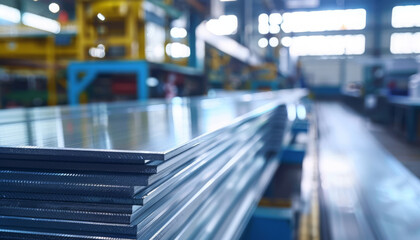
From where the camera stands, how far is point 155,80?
3676 mm

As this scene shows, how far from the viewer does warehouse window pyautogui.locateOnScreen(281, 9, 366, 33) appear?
1664 centimetres

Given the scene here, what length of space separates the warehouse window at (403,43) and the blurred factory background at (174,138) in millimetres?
9221

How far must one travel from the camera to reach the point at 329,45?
17.3m

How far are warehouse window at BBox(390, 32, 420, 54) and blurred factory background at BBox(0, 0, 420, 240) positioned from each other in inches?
363

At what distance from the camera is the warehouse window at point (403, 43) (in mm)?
15945

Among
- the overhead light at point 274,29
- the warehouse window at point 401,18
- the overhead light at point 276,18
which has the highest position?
the warehouse window at point 401,18

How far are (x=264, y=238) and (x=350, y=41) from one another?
59.2ft

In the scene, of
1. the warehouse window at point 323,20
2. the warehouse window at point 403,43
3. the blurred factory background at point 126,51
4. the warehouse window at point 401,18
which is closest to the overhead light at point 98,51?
the blurred factory background at point 126,51

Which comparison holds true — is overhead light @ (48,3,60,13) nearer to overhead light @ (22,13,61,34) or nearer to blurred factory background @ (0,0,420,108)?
blurred factory background @ (0,0,420,108)

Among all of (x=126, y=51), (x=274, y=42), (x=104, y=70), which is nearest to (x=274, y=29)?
Answer: (x=274, y=42)

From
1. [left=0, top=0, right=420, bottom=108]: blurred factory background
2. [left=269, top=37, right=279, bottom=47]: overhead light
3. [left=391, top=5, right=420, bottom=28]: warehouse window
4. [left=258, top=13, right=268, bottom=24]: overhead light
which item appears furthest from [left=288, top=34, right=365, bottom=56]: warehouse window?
[left=258, top=13, right=268, bottom=24]: overhead light

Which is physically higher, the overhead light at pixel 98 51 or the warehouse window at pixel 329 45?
the warehouse window at pixel 329 45

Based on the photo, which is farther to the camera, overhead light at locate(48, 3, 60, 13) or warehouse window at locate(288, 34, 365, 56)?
warehouse window at locate(288, 34, 365, 56)

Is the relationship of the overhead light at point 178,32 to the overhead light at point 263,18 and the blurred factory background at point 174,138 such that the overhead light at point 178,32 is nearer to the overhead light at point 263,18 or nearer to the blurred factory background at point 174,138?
the blurred factory background at point 174,138
